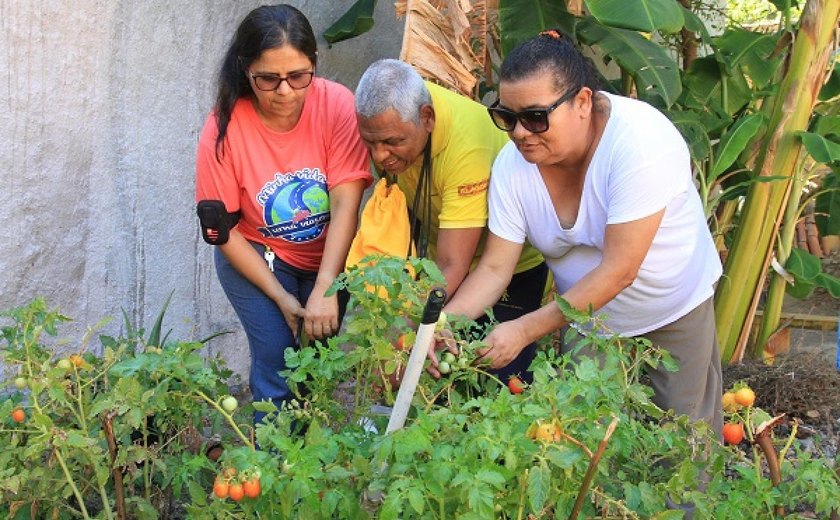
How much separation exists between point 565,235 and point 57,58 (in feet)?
7.15

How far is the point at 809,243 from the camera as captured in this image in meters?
9.04

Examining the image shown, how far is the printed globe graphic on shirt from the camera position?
11.5ft

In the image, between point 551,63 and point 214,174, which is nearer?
point 551,63

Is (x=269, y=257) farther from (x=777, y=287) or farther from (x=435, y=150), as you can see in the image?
(x=777, y=287)

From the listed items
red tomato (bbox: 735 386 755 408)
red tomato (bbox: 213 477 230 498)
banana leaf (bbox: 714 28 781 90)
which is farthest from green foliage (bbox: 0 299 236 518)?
banana leaf (bbox: 714 28 781 90)

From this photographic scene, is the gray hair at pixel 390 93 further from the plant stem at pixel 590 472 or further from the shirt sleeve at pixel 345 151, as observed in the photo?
the plant stem at pixel 590 472

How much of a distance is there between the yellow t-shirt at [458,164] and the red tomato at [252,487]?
1.33m

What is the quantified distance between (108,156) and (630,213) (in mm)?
2381

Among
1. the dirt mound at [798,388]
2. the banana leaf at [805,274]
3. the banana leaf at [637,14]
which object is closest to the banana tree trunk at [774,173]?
the dirt mound at [798,388]

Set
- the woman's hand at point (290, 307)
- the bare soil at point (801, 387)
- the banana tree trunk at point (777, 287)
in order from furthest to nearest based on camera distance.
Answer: the banana tree trunk at point (777, 287), the bare soil at point (801, 387), the woman's hand at point (290, 307)

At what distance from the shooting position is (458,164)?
3.29 m

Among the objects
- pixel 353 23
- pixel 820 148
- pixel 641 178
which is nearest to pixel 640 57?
pixel 820 148

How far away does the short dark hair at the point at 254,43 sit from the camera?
10.8 feet

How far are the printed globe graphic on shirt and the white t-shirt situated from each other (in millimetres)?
626
